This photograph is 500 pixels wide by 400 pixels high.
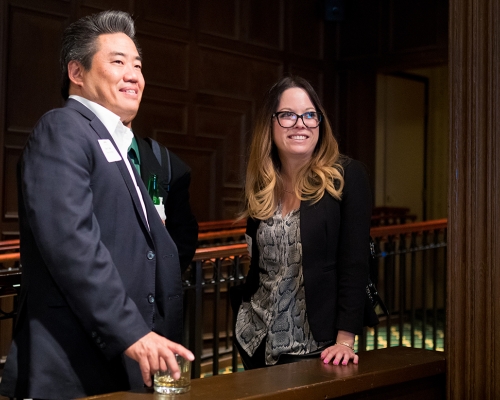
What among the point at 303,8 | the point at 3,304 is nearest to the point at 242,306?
the point at 3,304

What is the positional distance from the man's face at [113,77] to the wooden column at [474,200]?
87 centimetres

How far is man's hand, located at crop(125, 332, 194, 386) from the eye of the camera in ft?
5.11

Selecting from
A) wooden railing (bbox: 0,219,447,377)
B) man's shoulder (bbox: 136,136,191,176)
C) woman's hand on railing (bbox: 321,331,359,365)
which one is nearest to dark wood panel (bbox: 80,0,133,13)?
wooden railing (bbox: 0,219,447,377)

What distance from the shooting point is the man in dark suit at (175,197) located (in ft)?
7.32

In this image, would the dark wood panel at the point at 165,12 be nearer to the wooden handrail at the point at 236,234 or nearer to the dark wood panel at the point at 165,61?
the dark wood panel at the point at 165,61

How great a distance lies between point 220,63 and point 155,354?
4.84m

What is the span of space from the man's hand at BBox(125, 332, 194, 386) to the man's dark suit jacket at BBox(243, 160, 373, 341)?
61 cm

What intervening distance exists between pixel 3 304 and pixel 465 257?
140 inches

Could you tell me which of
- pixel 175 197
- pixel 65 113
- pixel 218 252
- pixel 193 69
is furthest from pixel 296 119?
pixel 193 69

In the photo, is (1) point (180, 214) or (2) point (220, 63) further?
(2) point (220, 63)

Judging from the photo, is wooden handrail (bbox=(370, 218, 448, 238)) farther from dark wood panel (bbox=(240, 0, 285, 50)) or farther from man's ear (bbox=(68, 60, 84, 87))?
man's ear (bbox=(68, 60, 84, 87))

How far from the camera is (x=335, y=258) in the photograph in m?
2.12

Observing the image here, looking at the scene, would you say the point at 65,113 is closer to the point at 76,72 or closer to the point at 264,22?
the point at 76,72

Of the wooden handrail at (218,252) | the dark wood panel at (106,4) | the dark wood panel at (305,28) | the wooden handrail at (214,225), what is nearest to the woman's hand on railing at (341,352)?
the wooden handrail at (218,252)
